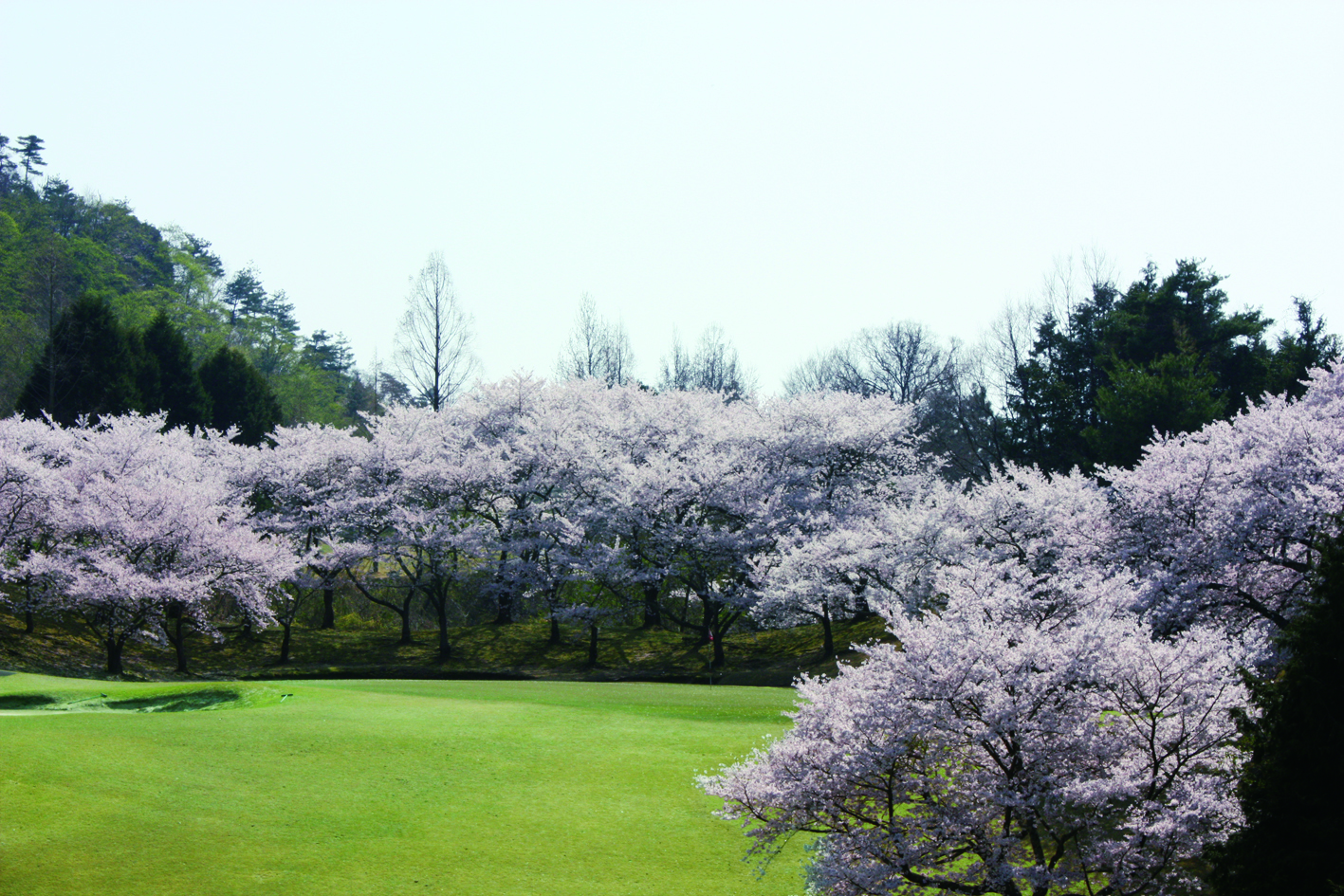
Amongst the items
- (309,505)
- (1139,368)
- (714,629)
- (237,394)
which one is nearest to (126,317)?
(237,394)

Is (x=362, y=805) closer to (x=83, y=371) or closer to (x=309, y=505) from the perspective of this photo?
(x=309, y=505)

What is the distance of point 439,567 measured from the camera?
3478 cm

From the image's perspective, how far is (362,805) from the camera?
448 inches

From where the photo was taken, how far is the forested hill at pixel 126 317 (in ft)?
151

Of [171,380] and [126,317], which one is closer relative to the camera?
[171,380]

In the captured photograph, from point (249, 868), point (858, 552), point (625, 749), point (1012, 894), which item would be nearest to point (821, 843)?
point (1012, 894)

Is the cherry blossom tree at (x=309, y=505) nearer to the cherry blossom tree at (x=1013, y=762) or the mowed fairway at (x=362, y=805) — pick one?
the mowed fairway at (x=362, y=805)

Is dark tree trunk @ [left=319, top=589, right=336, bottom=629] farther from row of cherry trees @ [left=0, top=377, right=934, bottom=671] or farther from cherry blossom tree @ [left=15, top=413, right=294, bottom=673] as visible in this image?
cherry blossom tree @ [left=15, top=413, right=294, bottom=673]

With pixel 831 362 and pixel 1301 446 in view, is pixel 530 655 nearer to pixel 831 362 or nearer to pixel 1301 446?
pixel 1301 446

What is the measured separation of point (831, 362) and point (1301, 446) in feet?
173

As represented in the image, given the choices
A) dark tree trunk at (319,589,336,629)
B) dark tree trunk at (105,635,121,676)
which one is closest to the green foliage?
dark tree trunk at (319,589,336,629)

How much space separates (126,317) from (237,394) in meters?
19.7

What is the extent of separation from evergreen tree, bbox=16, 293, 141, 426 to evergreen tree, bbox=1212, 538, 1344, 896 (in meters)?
48.2

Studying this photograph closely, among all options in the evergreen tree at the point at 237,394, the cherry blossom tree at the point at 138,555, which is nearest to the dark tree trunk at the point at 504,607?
the cherry blossom tree at the point at 138,555
